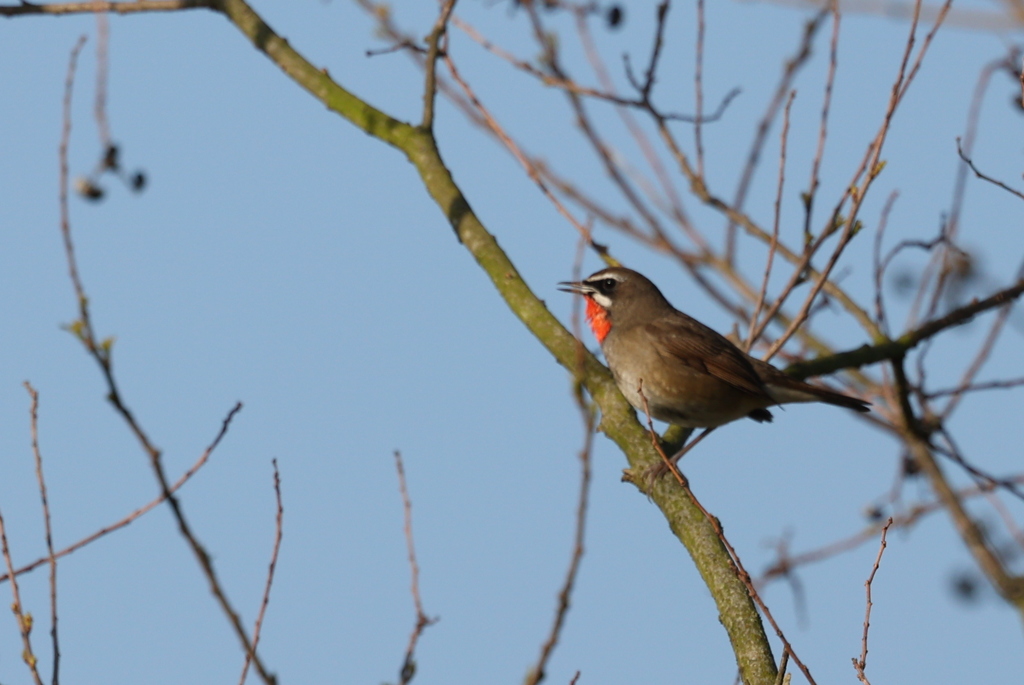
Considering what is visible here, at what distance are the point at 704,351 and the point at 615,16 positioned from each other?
2674 mm

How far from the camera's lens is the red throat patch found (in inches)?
312

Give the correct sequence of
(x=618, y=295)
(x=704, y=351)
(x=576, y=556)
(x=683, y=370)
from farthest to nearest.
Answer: (x=618, y=295) → (x=704, y=351) → (x=683, y=370) → (x=576, y=556)

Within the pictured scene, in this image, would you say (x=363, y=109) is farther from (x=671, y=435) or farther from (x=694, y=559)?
(x=694, y=559)

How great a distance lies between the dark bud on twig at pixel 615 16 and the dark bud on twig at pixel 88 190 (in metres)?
3.81

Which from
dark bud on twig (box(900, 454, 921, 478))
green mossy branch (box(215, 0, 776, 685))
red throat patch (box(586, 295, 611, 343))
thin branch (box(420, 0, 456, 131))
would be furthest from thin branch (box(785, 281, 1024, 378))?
thin branch (box(420, 0, 456, 131))

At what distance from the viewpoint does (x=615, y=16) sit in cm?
841

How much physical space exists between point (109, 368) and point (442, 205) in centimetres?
426

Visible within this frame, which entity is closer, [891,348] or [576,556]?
[576,556]

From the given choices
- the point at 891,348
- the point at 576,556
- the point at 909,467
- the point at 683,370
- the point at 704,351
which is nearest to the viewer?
the point at 576,556

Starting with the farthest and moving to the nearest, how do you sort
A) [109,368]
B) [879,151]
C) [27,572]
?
[879,151], [27,572], [109,368]

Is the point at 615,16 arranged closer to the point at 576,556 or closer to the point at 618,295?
the point at 618,295

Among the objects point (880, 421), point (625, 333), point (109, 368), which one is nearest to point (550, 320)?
point (625, 333)

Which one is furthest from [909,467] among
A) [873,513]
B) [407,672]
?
[407,672]

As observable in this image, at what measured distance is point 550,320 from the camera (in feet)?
22.0
